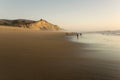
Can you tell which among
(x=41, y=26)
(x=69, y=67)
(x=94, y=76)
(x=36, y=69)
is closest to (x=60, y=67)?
(x=69, y=67)

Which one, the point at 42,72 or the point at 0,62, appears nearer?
the point at 42,72

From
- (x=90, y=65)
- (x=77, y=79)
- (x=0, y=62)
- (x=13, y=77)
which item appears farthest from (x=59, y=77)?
(x=0, y=62)

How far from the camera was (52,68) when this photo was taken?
1055 centimetres

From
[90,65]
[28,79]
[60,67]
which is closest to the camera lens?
[28,79]

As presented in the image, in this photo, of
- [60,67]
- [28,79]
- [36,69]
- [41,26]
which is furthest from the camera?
[41,26]

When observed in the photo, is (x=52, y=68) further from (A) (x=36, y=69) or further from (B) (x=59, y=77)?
(B) (x=59, y=77)

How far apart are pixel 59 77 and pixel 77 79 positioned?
32.7 inches

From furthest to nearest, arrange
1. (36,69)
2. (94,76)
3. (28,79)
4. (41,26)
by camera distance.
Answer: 1. (41,26)
2. (36,69)
3. (94,76)
4. (28,79)

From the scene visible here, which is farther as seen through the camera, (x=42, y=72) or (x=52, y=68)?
(x=52, y=68)

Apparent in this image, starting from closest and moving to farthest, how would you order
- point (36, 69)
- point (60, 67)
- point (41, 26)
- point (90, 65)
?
point (36, 69)
point (60, 67)
point (90, 65)
point (41, 26)

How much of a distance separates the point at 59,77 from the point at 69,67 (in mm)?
2074

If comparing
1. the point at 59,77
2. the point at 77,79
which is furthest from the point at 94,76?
the point at 59,77

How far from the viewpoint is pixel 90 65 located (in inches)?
458

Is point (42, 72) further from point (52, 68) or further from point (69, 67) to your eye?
point (69, 67)
